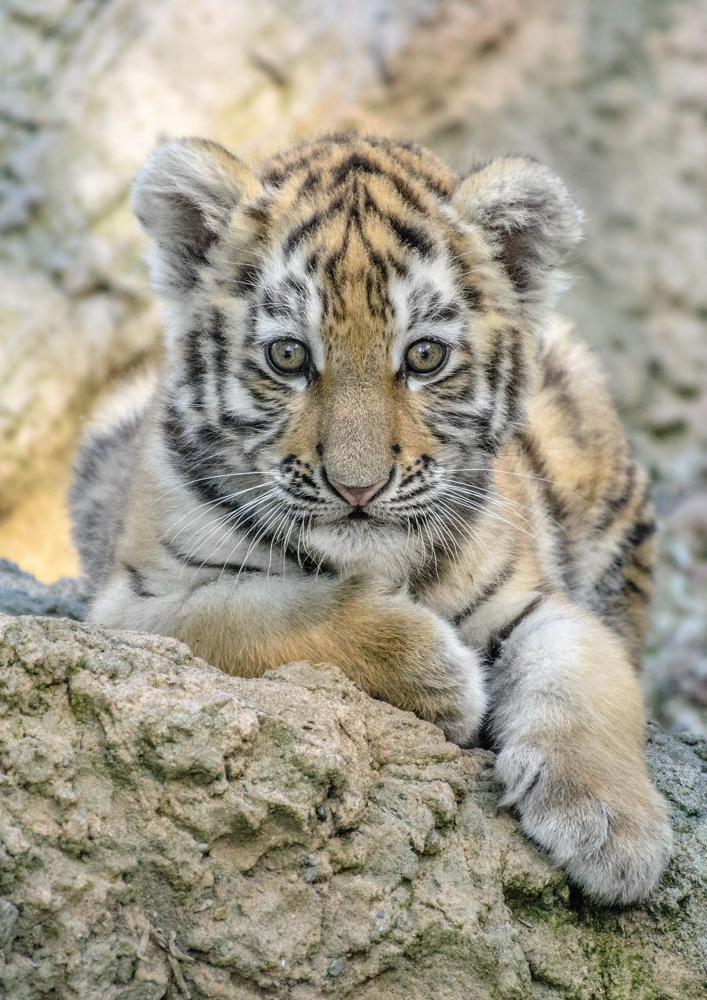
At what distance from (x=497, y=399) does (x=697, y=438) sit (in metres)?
4.32

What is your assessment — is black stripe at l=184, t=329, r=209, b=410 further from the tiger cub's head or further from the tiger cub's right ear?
the tiger cub's right ear

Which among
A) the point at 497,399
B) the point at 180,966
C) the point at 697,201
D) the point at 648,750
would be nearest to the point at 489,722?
the point at 648,750

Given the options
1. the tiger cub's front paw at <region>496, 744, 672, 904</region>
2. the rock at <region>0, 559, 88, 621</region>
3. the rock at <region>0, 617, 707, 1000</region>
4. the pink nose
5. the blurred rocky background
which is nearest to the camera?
the rock at <region>0, 617, 707, 1000</region>

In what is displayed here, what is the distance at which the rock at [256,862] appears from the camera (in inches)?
77.5

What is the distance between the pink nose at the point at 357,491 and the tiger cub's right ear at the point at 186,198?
0.87 metres

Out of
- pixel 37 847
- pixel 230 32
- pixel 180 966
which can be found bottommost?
pixel 180 966

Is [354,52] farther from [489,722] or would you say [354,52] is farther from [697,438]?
[489,722]

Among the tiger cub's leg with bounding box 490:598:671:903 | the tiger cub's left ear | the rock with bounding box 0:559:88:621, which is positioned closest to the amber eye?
the tiger cub's left ear

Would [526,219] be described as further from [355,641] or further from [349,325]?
[355,641]

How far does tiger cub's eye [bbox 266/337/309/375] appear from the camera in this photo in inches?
106

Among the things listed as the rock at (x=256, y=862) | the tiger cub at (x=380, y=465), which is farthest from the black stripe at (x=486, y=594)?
the rock at (x=256, y=862)

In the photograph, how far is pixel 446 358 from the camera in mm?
2797

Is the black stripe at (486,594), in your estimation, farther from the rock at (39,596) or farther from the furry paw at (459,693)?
the rock at (39,596)

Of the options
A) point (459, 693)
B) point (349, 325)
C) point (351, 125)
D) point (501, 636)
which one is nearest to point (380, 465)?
point (349, 325)
